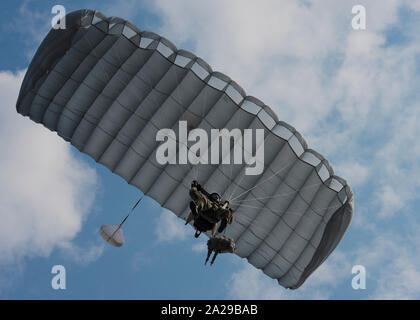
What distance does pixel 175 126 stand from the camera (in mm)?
15273

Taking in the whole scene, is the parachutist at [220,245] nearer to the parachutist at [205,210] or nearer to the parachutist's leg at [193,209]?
the parachutist at [205,210]

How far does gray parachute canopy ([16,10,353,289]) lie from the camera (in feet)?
46.8

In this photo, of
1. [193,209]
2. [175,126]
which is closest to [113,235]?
[193,209]

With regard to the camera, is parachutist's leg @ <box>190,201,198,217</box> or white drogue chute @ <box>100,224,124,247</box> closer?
parachutist's leg @ <box>190,201,198,217</box>

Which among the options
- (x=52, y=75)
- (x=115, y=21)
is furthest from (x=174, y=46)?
(x=52, y=75)

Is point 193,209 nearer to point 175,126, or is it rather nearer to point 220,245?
point 220,245

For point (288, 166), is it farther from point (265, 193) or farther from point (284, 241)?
point (284, 241)

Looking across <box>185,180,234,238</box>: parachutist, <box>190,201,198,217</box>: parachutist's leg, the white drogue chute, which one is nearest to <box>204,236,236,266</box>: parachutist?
<box>185,180,234,238</box>: parachutist

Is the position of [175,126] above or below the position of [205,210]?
above

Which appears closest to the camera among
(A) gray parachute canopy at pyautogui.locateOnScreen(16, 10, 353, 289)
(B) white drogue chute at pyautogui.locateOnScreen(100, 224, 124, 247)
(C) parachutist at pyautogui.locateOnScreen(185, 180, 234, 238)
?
(C) parachutist at pyautogui.locateOnScreen(185, 180, 234, 238)

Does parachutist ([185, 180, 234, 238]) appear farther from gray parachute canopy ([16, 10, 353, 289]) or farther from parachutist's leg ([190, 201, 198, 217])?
gray parachute canopy ([16, 10, 353, 289])

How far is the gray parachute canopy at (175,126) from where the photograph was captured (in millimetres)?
14266

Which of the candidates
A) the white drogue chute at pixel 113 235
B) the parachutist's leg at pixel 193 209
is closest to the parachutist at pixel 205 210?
the parachutist's leg at pixel 193 209

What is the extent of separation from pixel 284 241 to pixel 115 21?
27.9 ft
